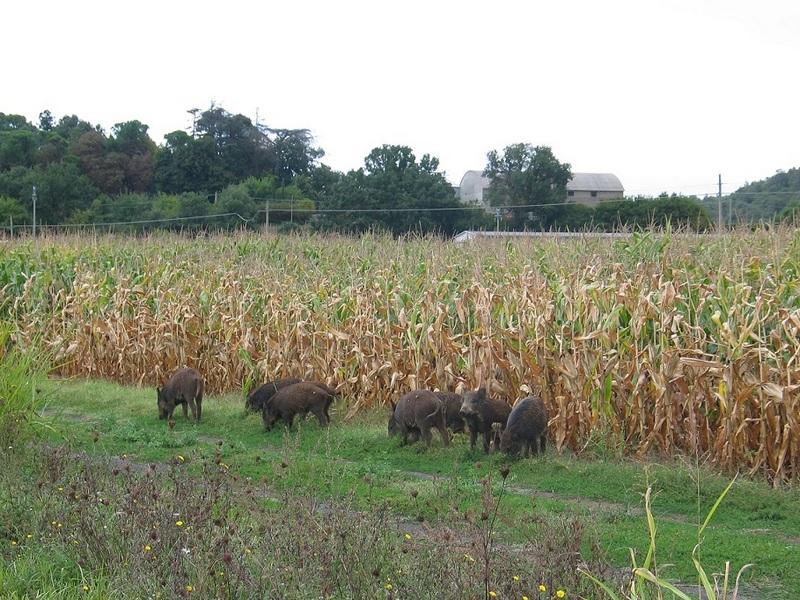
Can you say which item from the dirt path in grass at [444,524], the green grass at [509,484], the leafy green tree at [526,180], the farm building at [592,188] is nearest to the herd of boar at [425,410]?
the green grass at [509,484]

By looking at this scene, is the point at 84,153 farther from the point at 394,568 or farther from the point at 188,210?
the point at 394,568

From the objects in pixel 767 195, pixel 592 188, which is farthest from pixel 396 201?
pixel 767 195

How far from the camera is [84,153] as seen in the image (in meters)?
50.2

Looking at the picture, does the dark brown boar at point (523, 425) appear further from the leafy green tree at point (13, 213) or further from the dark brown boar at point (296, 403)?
the leafy green tree at point (13, 213)

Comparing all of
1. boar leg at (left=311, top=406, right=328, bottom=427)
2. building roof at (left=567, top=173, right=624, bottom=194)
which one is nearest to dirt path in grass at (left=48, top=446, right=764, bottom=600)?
boar leg at (left=311, top=406, right=328, bottom=427)

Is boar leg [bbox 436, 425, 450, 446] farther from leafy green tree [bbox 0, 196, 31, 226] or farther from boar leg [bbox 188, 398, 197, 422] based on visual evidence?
leafy green tree [bbox 0, 196, 31, 226]

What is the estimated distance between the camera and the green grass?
23.1 ft

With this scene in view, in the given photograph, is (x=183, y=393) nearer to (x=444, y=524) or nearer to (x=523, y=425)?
(x=523, y=425)

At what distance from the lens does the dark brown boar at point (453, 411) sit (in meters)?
10.8

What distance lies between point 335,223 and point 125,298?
1862 centimetres

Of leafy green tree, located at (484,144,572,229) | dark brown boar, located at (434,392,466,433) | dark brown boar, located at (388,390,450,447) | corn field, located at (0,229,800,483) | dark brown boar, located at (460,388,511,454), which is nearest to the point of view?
corn field, located at (0,229,800,483)

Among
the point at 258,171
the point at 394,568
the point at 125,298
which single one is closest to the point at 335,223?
the point at 258,171

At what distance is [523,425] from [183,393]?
5361 millimetres

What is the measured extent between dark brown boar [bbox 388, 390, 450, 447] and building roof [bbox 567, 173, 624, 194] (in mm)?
25767
